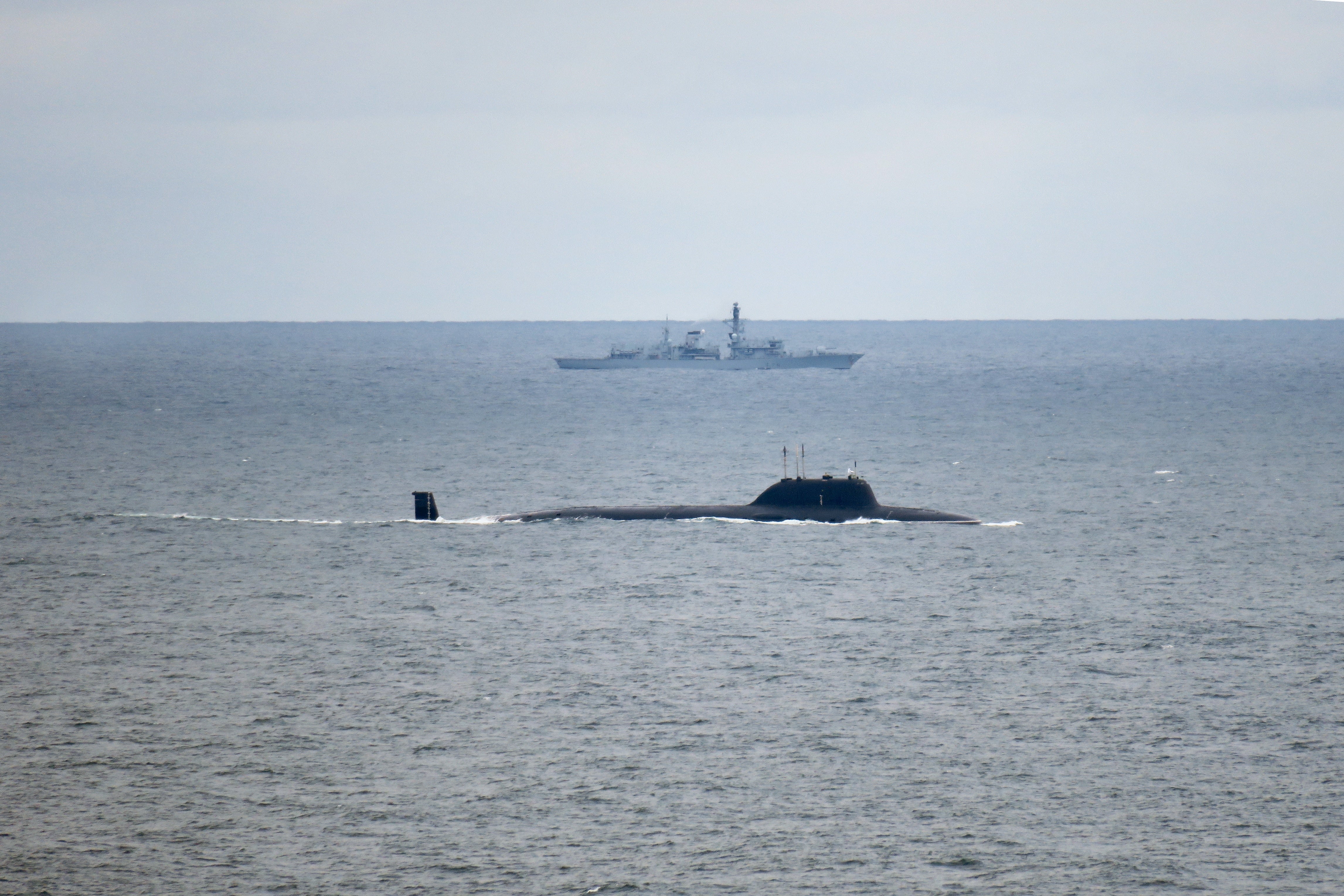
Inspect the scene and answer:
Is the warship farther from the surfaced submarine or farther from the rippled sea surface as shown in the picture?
the rippled sea surface

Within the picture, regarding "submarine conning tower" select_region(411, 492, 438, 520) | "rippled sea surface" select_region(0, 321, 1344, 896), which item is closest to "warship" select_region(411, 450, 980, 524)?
"submarine conning tower" select_region(411, 492, 438, 520)

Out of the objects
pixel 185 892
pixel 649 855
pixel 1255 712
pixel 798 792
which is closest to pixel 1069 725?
pixel 1255 712

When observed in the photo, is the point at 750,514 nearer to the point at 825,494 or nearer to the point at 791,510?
the point at 791,510

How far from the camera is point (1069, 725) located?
32500mm

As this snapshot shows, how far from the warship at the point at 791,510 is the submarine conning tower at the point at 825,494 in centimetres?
3

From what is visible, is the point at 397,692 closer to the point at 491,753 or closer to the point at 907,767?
the point at 491,753

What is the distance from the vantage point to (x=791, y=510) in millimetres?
63781

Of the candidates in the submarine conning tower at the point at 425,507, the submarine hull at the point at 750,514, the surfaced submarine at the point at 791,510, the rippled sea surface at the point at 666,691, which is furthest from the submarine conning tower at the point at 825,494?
the submarine conning tower at the point at 425,507

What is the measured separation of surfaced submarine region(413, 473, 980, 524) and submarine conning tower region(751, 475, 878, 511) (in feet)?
0.06

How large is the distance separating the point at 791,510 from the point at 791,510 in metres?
0.03

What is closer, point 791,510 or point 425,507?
point 791,510

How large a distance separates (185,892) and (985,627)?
2561 centimetres

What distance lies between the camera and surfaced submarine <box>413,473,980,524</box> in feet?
207

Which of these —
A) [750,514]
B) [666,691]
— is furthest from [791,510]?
[666,691]
